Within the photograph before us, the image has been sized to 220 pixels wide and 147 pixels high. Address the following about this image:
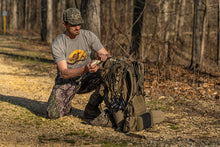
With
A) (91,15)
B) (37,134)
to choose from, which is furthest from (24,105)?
(91,15)

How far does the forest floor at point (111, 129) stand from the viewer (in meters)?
3.62

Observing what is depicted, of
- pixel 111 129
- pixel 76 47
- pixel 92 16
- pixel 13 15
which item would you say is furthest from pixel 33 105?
pixel 13 15

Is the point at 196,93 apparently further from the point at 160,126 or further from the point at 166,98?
the point at 160,126

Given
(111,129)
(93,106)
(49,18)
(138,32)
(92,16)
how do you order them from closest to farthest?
(111,129) → (93,106) → (92,16) → (138,32) → (49,18)

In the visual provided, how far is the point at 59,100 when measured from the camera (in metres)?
4.48

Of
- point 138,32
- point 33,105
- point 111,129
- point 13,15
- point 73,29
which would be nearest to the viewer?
point 111,129

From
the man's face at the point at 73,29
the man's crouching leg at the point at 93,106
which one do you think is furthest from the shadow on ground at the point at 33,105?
the man's face at the point at 73,29

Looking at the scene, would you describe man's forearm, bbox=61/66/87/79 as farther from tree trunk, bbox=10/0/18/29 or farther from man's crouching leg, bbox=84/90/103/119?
tree trunk, bbox=10/0/18/29

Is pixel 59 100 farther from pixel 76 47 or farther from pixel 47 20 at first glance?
pixel 47 20

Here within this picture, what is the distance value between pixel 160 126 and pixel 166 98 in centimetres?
205

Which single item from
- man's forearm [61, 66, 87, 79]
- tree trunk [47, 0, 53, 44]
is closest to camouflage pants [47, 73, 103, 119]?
man's forearm [61, 66, 87, 79]

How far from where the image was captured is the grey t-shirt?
433 centimetres

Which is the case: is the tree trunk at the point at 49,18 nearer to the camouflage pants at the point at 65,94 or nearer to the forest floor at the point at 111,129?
the forest floor at the point at 111,129

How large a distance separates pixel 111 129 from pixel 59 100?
1009 millimetres
